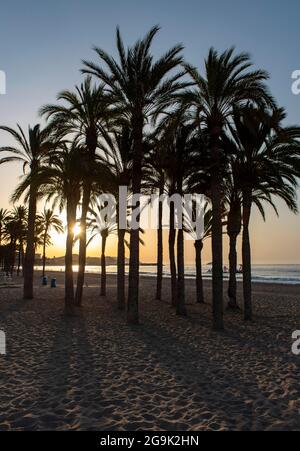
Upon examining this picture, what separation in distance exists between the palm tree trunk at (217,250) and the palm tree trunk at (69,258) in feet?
20.8

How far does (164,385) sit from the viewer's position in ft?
24.0

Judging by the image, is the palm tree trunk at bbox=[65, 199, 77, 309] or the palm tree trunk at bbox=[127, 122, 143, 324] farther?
the palm tree trunk at bbox=[65, 199, 77, 309]

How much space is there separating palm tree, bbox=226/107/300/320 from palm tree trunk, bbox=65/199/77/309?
23.9 feet

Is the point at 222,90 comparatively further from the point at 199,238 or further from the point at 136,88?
the point at 199,238

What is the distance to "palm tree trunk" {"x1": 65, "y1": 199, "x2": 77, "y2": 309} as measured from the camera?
16797mm

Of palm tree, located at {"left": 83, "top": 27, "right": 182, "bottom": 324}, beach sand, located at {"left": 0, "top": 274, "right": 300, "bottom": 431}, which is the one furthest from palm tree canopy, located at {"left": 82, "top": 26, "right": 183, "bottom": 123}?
beach sand, located at {"left": 0, "top": 274, "right": 300, "bottom": 431}

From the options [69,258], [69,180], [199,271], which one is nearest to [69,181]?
[69,180]

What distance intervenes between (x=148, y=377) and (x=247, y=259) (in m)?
9.44

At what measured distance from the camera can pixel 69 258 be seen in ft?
55.9

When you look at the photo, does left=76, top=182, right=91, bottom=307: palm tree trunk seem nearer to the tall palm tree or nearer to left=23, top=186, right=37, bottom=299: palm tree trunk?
the tall palm tree

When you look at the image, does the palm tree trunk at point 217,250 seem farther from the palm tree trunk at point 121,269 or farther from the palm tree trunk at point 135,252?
Answer: the palm tree trunk at point 121,269

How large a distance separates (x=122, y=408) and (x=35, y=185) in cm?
1361

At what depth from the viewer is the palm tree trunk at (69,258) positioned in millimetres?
16797
